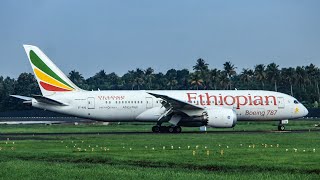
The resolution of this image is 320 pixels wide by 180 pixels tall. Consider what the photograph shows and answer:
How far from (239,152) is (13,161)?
1173 centimetres

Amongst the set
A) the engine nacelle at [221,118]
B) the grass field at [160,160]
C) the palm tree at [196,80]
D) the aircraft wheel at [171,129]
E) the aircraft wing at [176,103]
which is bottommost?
the grass field at [160,160]

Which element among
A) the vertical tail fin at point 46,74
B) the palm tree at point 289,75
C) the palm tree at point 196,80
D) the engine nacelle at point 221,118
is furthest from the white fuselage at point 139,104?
the palm tree at point 289,75

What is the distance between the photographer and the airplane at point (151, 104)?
61.8 meters

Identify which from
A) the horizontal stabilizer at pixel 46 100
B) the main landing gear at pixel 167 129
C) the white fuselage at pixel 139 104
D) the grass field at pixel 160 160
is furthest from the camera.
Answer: the white fuselage at pixel 139 104

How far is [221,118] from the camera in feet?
198

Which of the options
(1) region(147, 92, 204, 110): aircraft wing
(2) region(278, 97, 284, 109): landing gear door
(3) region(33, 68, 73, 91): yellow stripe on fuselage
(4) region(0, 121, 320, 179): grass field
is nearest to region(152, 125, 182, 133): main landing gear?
(1) region(147, 92, 204, 110): aircraft wing

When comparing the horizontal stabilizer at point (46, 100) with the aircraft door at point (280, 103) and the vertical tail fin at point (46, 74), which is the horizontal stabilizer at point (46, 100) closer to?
the vertical tail fin at point (46, 74)

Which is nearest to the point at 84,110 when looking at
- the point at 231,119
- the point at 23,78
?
the point at 231,119

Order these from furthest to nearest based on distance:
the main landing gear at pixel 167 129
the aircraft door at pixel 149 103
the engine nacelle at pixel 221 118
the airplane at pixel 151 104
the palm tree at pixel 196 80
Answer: the palm tree at pixel 196 80 → the aircraft door at pixel 149 103 → the main landing gear at pixel 167 129 → the airplane at pixel 151 104 → the engine nacelle at pixel 221 118

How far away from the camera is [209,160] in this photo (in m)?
32.4

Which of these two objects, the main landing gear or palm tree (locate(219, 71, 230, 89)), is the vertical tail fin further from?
palm tree (locate(219, 71, 230, 89))

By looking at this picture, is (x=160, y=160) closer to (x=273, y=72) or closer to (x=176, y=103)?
→ (x=176, y=103)

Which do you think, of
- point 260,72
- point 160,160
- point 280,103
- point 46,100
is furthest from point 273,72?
point 160,160

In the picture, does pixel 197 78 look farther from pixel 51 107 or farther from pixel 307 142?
pixel 307 142
